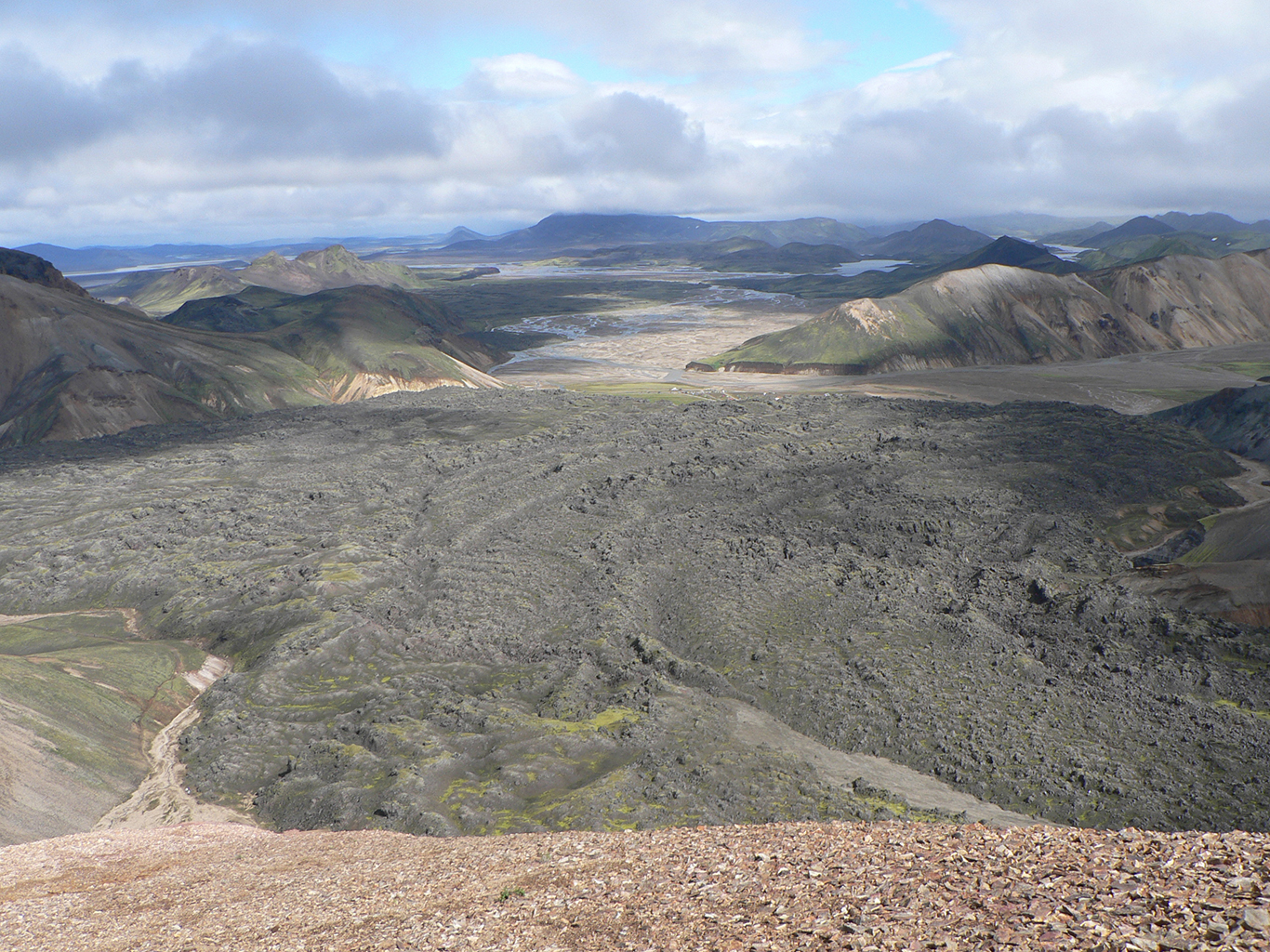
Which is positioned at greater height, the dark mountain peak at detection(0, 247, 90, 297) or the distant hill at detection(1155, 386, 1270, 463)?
the dark mountain peak at detection(0, 247, 90, 297)

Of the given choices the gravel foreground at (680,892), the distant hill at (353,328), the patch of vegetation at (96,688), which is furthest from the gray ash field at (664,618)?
the distant hill at (353,328)

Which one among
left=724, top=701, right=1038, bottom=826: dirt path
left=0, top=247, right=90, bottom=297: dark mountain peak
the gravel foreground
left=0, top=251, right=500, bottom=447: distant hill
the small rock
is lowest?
left=724, top=701, right=1038, bottom=826: dirt path

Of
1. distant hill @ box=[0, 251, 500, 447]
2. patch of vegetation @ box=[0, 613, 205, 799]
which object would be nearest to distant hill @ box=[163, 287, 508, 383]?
distant hill @ box=[0, 251, 500, 447]

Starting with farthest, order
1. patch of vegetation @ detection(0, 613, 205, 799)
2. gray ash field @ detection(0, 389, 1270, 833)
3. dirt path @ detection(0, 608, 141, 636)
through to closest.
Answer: dirt path @ detection(0, 608, 141, 636), patch of vegetation @ detection(0, 613, 205, 799), gray ash field @ detection(0, 389, 1270, 833)

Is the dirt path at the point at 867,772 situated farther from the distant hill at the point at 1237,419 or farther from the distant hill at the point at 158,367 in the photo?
the distant hill at the point at 158,367

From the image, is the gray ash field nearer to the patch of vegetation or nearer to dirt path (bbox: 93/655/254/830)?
dirt path (bbox: 93/655/254/830)

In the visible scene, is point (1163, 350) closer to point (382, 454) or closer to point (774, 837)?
point (382, 454)
